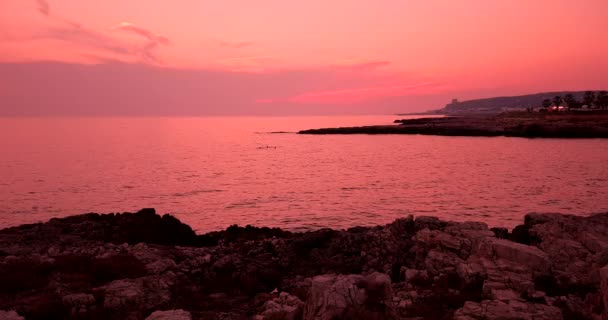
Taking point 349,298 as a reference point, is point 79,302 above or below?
below

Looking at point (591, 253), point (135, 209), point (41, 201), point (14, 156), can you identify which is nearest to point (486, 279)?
point (591, 253)

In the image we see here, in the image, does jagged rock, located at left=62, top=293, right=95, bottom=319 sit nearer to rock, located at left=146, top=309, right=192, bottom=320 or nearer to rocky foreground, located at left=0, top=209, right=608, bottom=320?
rocky foreground, located at left=0, top=209, right=608, bottom=320

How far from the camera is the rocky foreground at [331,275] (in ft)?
37.3

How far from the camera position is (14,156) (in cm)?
8594

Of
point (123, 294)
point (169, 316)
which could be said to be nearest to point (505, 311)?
point (169, 316)

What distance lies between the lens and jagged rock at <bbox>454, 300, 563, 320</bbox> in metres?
11.0

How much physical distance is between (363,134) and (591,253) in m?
154

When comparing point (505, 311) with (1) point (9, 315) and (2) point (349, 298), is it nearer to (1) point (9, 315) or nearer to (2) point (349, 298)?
(2) point (349, 298)

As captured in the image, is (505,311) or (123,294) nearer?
(505,311)

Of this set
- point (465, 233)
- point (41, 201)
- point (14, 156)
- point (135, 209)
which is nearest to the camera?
point (465, 233)

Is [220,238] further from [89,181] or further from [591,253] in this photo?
[89,181]

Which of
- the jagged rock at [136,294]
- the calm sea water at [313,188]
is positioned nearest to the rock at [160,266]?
the jagged rock at [136,294]

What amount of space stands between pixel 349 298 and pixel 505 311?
5.33 metres

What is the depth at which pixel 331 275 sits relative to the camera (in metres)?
10.7
